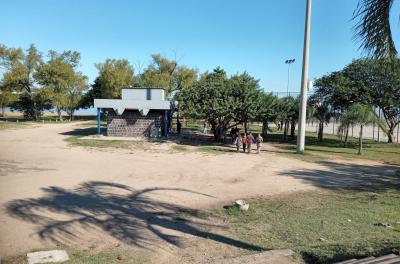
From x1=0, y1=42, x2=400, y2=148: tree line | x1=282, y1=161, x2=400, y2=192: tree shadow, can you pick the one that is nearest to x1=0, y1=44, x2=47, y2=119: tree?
x1=0, y1=42, x2=400, y2=148: tree line

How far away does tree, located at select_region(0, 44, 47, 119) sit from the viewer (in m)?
52.6

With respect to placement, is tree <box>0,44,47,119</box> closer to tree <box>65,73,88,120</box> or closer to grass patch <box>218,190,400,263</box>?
tree <box>65,73,88,120</box>

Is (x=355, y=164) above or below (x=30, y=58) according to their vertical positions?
below

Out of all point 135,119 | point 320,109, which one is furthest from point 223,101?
point 320,109

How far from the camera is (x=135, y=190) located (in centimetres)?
1368

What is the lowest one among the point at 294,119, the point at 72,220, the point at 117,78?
the point at 72,220

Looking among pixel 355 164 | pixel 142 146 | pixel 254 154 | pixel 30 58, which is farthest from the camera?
pixel 30 58

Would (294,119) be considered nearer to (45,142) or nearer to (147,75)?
(45,142)

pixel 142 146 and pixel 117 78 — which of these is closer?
pixel 142 146

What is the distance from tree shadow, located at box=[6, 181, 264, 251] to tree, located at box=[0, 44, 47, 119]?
143ft

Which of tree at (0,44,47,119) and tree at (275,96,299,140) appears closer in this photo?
tree at (275,96,299,140)

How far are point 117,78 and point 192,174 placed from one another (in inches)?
1598

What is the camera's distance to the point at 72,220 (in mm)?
9992

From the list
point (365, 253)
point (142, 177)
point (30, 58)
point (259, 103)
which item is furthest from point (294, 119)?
point (30, 58)
